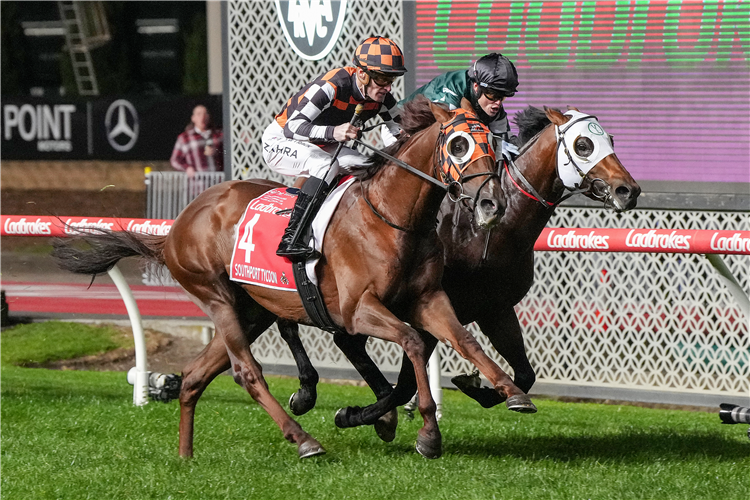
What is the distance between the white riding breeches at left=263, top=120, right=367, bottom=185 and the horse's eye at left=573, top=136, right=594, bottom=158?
0.93 m

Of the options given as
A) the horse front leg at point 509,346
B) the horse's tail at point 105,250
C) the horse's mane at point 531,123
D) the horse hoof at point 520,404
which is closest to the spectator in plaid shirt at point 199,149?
the horse's tail at point 105,250

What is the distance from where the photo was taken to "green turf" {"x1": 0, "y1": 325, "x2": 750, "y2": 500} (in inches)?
171

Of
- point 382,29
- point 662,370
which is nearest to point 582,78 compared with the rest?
point 382,29

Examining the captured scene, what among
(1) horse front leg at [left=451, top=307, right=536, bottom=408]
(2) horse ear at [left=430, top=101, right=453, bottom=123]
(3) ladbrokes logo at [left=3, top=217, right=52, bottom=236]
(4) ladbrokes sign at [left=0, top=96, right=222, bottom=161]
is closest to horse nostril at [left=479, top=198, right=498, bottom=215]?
(2) horse ear at [left=430, top=101, right=453, bottom=123]

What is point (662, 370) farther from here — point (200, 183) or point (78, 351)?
point (200, 183)

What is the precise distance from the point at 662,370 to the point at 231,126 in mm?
3670

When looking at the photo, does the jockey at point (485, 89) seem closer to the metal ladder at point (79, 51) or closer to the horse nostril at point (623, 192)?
the horse nostril at point (623, 192)

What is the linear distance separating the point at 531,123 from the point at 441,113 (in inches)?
32.0

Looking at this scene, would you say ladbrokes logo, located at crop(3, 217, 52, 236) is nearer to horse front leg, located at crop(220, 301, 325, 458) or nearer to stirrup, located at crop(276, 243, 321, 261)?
horse front leg, located at crop(220, 301, 325, 458)

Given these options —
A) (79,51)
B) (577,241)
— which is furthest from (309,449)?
(79,51)

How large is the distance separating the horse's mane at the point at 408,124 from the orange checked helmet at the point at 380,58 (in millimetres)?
160

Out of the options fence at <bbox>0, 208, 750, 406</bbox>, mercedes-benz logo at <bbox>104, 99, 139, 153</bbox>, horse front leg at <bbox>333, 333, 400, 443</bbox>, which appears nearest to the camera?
horse front leg at <bbox>333, 333, 400, 443</bbox>

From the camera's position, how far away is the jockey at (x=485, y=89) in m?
5.05

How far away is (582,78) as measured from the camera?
7.48m
